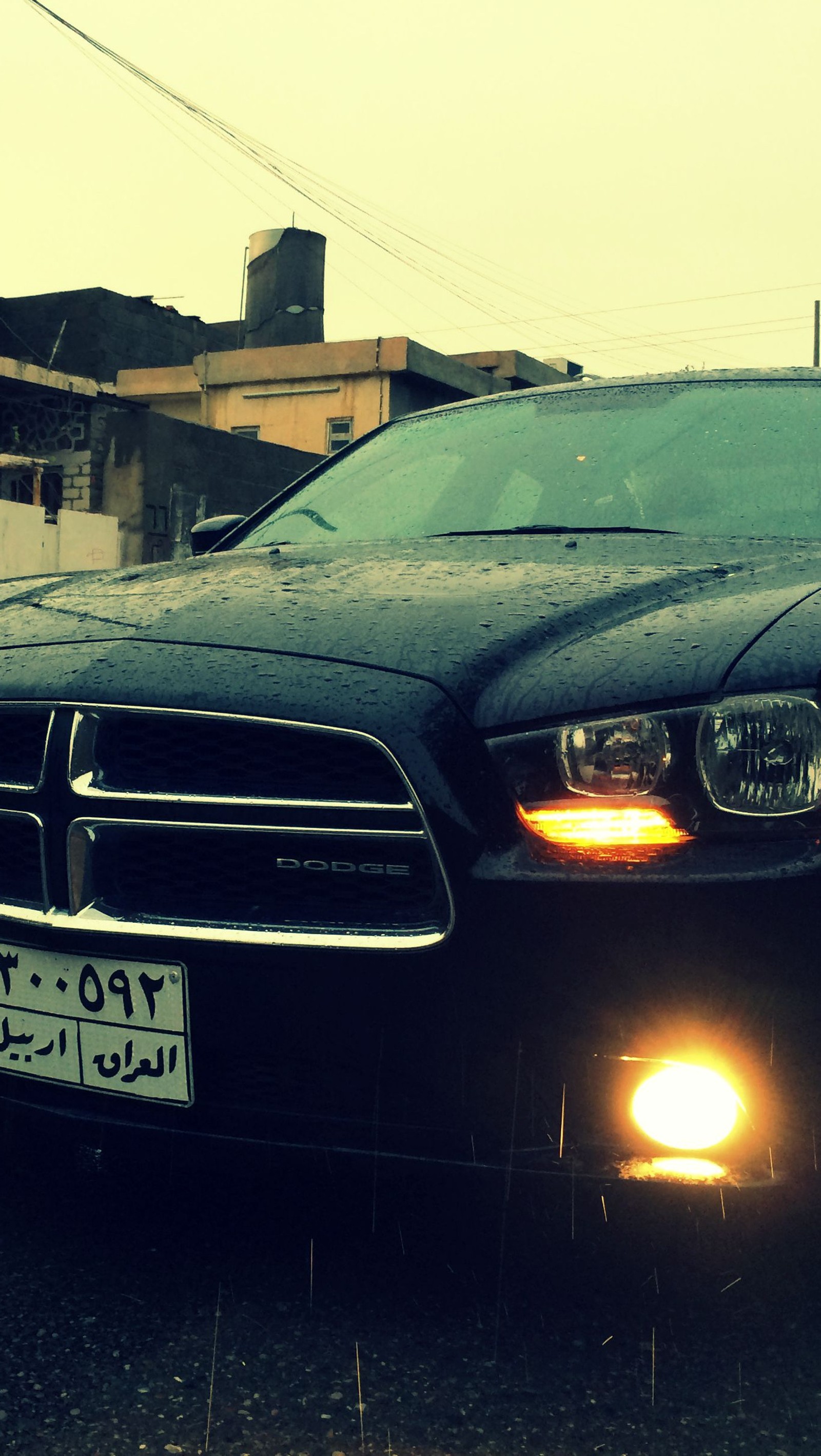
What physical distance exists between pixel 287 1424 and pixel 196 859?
706 mm

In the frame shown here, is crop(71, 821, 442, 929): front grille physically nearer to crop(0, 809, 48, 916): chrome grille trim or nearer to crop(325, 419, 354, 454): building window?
crop(0, 809, 48, 916): chrome grille trim

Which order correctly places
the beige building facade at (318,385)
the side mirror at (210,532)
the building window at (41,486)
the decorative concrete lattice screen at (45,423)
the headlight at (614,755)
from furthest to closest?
the beige building facade at (318,385) < the decorative concrete lattice screen at (45,423) < the building window at (41,486) < the side mirror at (210,532) < the headlight at (614,755)

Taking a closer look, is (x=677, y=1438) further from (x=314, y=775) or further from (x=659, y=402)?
(x=659, y=402)

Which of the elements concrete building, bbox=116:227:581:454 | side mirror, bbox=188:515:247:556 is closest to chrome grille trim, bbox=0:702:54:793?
side mirror, bbox=188:515:247:556

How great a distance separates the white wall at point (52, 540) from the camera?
2028 cm

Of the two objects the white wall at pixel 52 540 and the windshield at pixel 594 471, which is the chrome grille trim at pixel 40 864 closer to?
the windshield at pixel 594 471

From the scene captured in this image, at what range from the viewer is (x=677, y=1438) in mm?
1827

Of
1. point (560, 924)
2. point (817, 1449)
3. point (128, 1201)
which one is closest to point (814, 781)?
point (560, 924)

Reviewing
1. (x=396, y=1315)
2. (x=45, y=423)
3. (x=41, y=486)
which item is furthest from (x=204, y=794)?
(x=45, y=423)

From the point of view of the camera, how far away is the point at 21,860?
7.21ft

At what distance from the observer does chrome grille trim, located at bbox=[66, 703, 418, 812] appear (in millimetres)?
1943

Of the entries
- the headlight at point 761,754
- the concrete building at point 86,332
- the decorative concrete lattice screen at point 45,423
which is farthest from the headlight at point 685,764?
the concrete building at point 86,332

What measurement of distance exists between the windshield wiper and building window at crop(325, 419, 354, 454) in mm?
28119

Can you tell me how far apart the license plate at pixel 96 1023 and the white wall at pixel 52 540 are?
17.9 metres
